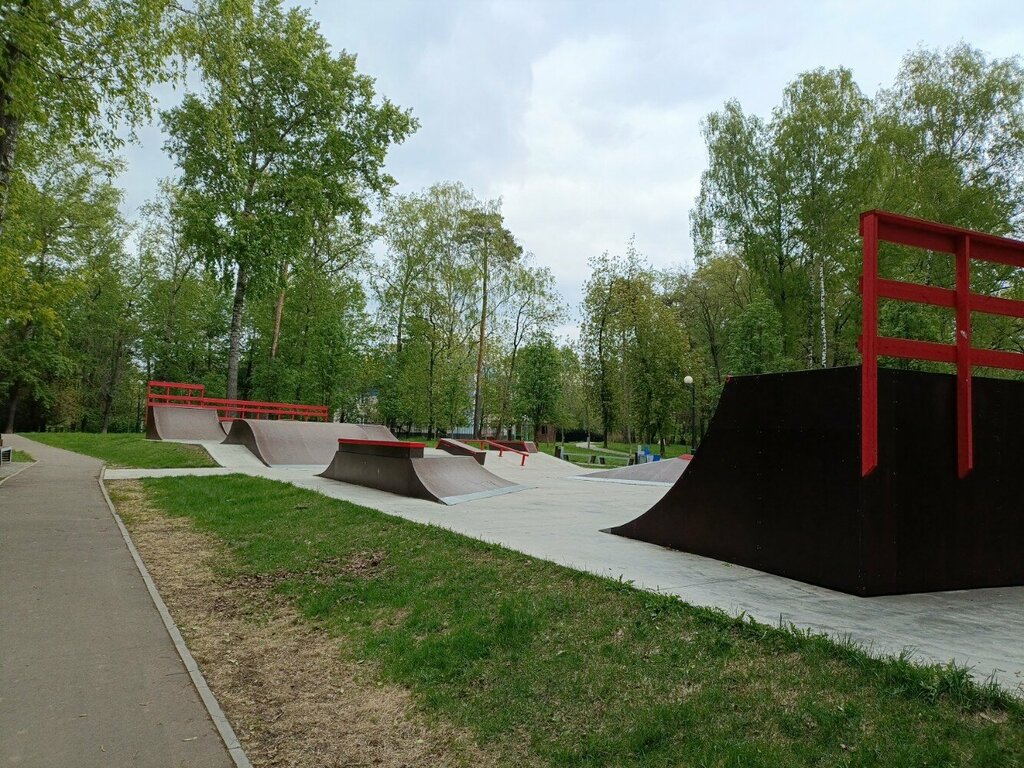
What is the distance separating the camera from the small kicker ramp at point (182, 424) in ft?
70.9

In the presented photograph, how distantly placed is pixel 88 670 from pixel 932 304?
6.54 meters

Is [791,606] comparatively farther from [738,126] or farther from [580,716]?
[738,126]

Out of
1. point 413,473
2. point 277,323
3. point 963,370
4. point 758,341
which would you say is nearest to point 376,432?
point 413,473

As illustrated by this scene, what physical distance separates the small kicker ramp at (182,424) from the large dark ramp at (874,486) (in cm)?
2026

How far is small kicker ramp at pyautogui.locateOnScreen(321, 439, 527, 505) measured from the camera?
10781mm

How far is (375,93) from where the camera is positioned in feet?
88.8

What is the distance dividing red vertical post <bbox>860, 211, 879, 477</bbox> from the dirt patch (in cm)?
332

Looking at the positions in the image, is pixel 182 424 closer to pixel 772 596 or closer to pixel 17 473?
pixel 17 473

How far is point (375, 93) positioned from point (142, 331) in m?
28.2

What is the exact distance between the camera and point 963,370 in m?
4.91

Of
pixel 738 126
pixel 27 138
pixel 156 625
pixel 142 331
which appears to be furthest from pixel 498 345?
pixel 156 625

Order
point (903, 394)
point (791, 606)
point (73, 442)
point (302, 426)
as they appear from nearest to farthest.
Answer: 1. point (791, 606)
2. point (903, 394)
3. point (302, 426)
4. point (73, 442)

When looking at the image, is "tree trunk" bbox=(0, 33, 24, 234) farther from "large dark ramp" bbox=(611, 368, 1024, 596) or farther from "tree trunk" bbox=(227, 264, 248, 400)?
"tree trunk" bbox=(227, 264, 248, 400)

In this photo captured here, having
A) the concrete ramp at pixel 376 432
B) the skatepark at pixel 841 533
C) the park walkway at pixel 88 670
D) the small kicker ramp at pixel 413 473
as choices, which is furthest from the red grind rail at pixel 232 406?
the skatepark at pixel 841 533
